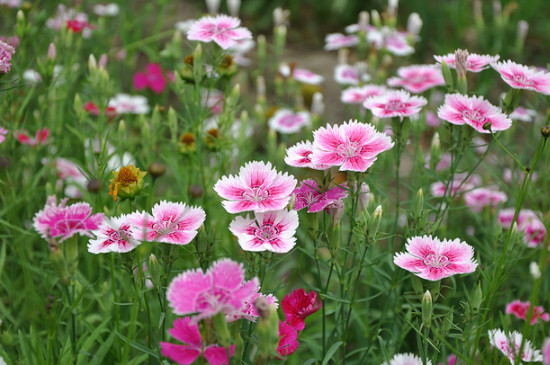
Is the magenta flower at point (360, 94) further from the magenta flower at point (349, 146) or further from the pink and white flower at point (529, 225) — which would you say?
the magenta flower at point (349, 146)

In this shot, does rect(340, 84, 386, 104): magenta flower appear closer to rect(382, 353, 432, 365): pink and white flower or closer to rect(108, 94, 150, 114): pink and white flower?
rect(108, 94, 150, 114): pink and white flower

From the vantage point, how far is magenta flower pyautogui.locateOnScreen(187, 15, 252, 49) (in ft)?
5.90

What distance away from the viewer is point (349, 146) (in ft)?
4.26

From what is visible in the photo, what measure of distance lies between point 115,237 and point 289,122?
191cm

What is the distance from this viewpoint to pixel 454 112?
1525 millimetres

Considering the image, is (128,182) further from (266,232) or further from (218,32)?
(218,32)

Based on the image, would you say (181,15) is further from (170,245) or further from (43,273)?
(170,245)

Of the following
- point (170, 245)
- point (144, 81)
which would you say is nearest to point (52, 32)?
point (144, 81)

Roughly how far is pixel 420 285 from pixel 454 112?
1.68 ft

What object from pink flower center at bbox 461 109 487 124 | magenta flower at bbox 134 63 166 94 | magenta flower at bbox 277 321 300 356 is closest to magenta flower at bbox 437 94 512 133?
pink flower center at bbox 461 109 487 124

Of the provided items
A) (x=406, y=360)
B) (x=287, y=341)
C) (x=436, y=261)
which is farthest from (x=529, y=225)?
(x=287, y=341)

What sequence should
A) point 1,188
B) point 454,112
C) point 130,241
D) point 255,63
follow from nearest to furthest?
1. point 130,241
2. point 454,112
3. point 1,188
4. point 255,63

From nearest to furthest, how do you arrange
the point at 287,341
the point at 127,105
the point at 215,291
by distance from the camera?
the point at 215,291
the point at 287,341
the point at 127,105

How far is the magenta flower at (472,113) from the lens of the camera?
148 cm
